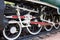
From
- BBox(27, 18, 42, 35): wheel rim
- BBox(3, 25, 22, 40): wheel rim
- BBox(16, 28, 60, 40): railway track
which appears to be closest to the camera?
BBox(3, 25, 22, 40): wheel rim

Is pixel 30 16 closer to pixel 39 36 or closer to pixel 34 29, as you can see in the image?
pixel 34 29

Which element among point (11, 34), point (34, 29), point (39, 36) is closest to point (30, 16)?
point (34, 29)

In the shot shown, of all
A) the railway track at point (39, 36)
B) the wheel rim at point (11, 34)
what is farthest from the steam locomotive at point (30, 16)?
the railway track at point (39, 36)

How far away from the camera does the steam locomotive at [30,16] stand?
5.50 m

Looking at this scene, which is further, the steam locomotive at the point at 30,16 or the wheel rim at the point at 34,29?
the wheel rim at the point at 34,29

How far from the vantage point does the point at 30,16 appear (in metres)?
6.11

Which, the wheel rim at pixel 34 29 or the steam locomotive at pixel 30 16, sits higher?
the steam locomotive at pixel 30 16

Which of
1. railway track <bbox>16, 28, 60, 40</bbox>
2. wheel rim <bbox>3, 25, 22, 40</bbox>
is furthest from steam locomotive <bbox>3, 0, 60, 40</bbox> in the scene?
railway track <bbox>16, 28, 60, 40</bbox>

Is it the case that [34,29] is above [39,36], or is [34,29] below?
above

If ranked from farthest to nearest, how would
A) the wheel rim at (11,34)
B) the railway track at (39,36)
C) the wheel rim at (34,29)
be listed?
the wheel rim at (34,29) → the railway track at (39,36) → the wheel rim at (11,34)

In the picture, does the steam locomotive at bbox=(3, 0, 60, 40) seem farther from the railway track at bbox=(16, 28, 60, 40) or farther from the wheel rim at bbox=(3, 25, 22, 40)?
the railway track at bbox=(16, 28, 60, 40)

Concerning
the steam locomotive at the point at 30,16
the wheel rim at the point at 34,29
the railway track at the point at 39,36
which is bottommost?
the railway track at the point at 39,36

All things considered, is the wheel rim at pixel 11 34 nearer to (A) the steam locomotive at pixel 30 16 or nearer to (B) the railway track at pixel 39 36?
(A) the steam locomotive at pixel 30 16

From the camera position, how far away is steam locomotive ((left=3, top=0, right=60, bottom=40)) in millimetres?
5504
